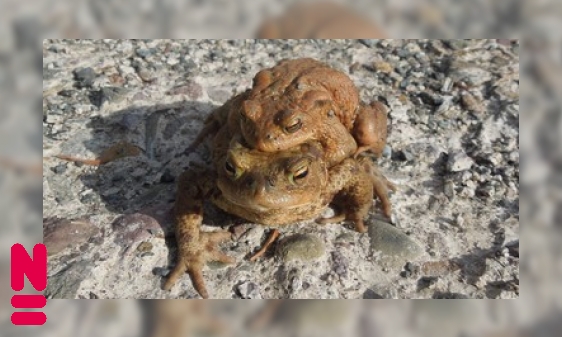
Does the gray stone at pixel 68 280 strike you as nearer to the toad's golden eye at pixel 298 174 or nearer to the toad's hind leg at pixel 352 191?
the toad's golden eye at pixel 298 174

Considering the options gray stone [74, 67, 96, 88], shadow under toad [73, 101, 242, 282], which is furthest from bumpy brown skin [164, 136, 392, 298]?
gray stone [74, 67, 96, 88]

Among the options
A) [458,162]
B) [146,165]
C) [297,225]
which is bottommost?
[297,225]

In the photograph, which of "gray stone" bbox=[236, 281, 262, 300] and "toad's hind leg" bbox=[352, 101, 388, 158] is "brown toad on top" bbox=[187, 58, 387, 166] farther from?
"gray stone" bbox=[236, 281, 262, 300]

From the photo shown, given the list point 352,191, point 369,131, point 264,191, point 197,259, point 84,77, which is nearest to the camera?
point 264,191

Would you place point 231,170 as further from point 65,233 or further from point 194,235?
point 65,233

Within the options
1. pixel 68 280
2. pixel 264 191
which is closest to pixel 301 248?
pixel 264 191

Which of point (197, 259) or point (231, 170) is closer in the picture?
point (231, 170)
